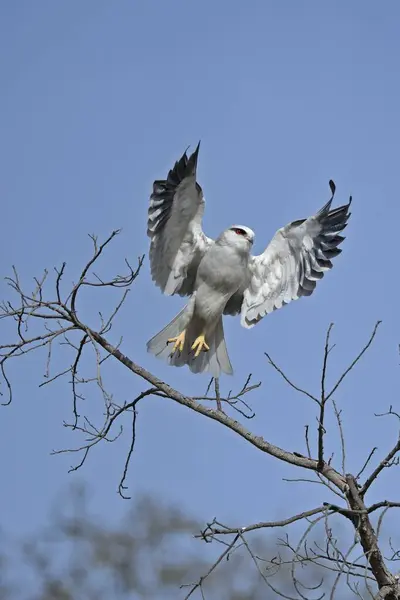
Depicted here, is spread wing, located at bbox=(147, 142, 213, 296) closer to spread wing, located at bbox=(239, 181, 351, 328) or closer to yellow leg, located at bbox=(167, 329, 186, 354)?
yellow leg, located at bbox=(167, 329, 186, 354)

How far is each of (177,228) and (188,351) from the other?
789 millimetres

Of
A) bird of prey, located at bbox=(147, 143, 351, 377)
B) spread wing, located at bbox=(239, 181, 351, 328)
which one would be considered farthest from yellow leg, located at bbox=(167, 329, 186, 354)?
spread wing, located at bbox=(239, 181, 351, 328)

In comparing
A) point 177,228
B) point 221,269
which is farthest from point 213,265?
point 177,228

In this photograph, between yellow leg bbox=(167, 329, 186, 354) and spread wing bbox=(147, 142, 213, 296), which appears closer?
spread wing bbox=(147, 142, 213, 296)

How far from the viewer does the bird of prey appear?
6207mm

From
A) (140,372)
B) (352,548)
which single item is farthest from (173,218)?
(352,548)

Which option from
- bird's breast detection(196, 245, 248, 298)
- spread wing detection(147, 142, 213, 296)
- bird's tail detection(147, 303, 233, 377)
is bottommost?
bird's tail detection(147, 303, 233, 377)

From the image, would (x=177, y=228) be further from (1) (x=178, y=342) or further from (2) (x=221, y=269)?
(1) (x=178, y=342)

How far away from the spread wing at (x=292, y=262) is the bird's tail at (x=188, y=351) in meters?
0.31

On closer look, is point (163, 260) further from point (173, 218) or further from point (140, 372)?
point (140, 372)

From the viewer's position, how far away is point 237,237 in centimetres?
639

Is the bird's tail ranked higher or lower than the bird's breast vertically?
lower

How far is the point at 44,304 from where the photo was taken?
4.20 m

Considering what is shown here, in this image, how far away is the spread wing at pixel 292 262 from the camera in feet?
21.1
